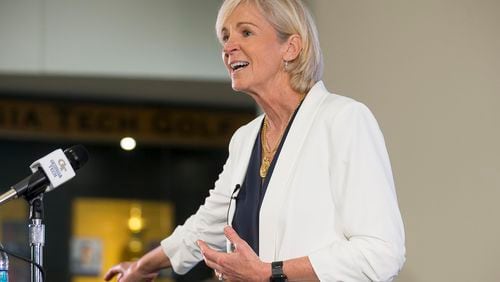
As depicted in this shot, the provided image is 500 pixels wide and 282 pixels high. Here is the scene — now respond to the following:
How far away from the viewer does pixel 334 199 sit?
2566mm

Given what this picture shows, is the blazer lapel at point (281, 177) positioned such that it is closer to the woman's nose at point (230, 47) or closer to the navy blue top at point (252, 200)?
the navy blue top at point (252, 200)

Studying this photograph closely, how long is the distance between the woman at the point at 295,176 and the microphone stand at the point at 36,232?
39 cm

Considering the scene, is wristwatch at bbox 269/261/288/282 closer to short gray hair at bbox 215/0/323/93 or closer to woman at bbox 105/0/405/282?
woman at bbox 105/0/405/282


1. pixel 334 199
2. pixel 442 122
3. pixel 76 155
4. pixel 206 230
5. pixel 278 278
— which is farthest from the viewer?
pixel 442 122

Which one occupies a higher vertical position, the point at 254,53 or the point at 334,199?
the point at 254,53

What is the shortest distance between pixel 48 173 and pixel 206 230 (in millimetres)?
577

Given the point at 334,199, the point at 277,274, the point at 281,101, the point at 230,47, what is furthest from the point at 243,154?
the point at 277,274

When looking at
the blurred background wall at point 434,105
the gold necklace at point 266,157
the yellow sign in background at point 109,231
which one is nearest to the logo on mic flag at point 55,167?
the gold necklace at point 266,157

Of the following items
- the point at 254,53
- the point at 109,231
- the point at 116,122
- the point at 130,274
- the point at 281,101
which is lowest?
the point at 130,274

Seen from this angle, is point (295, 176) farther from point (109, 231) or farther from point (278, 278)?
point (109, 231)

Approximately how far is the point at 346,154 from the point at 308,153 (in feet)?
0.41

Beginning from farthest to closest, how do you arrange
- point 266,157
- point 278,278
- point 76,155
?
point 266,157 → point 76,155 → point 278,278

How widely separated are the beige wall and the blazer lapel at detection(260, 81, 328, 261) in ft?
4.19

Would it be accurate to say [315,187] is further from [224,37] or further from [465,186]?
[465,186]
